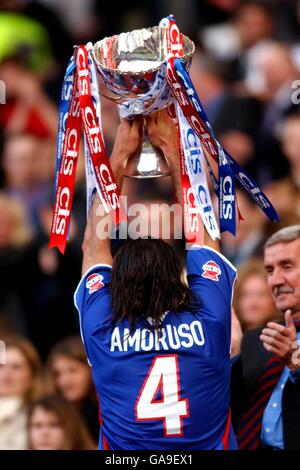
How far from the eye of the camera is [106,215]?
5.89 meters

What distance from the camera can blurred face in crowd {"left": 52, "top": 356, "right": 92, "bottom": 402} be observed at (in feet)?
26.9

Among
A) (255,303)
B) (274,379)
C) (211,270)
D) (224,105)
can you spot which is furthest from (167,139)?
(224,105)

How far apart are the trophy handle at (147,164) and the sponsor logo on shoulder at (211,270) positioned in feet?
1.72

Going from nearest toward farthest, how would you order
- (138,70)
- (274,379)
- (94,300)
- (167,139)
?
(94,300) < (138,70) < (167,139) < (274,379)

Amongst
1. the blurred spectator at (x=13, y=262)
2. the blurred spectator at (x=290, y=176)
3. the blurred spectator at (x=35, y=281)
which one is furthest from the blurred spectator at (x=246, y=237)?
the blurred spectator at (x=13, y=262)

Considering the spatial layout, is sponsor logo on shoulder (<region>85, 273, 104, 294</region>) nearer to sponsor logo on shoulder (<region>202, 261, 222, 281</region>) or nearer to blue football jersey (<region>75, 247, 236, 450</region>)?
blue football jersey (<region>75, 247, 236, 450</region>)

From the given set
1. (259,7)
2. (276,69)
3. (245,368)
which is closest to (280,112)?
(276,69)

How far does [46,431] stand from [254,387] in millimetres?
1804

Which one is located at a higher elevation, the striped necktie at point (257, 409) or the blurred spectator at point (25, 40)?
the blurred spectator at point (25, 40)

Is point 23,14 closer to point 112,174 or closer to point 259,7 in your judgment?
point 259,7

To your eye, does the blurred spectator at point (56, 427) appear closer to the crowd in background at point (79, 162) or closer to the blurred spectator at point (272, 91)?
the crowd in background at point (79, 162)

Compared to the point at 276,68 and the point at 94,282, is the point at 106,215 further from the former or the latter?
the point at 276,68

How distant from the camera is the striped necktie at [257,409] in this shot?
627cm
